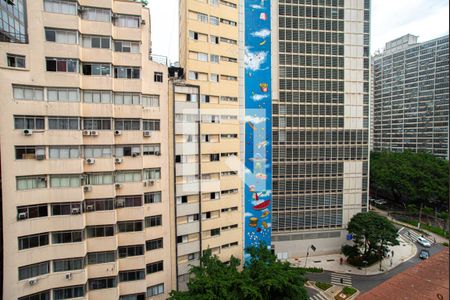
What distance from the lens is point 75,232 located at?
50.1 feet

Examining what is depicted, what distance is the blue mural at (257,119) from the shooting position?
79.9 ft

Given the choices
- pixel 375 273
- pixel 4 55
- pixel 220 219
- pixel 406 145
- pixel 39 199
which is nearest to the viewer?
pixel 4 55

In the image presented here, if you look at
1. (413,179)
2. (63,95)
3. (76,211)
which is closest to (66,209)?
(76,211)

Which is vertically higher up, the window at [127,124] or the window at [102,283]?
the window at [127,124]

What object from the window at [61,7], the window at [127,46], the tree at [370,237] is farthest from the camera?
the tree at [370,237]

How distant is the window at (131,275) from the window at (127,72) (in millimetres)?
13540

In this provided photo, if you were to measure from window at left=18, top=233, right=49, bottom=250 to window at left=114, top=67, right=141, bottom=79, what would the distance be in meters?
11.1

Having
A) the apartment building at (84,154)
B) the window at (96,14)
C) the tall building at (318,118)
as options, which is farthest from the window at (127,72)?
the tall building at (318,118)

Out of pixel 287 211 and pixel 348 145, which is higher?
pixel 348 145

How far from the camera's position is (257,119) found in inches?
995

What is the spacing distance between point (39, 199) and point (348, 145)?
31.0 m

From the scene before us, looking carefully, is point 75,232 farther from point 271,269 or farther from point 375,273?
point 375,273

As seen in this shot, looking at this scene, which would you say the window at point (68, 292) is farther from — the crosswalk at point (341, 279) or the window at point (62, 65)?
the crosswalk at point (341, 279)

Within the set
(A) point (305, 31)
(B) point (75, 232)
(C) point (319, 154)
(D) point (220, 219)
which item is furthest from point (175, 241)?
(A) point (305, 31)
